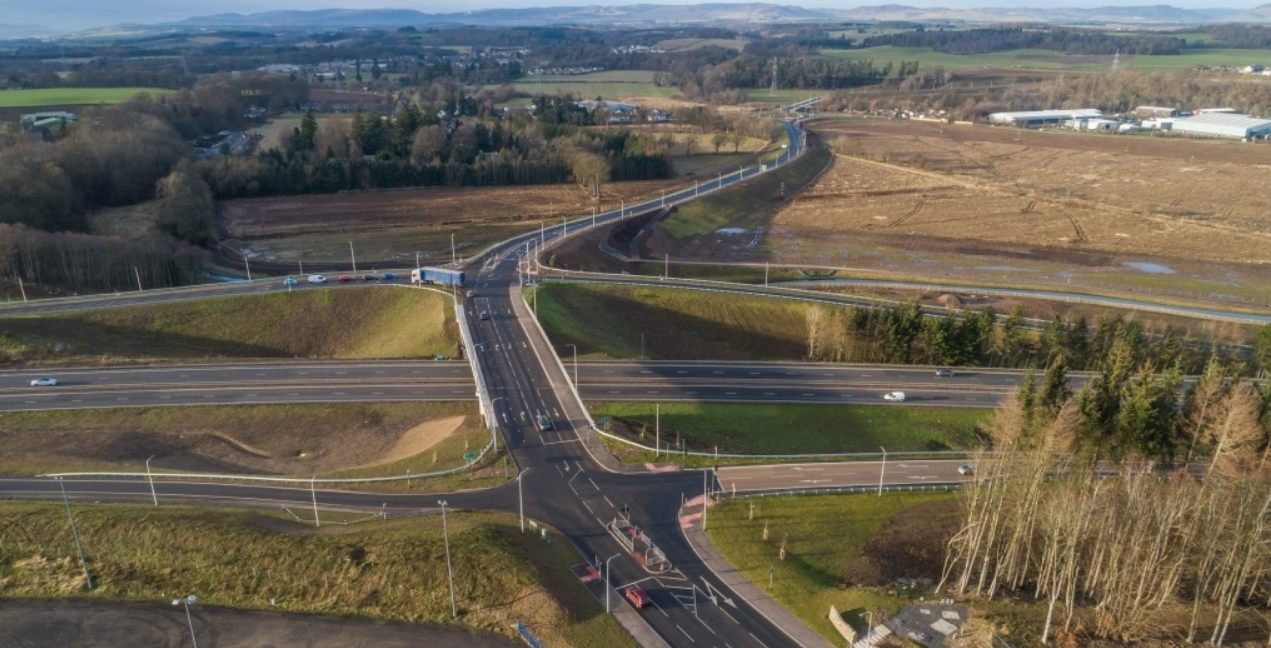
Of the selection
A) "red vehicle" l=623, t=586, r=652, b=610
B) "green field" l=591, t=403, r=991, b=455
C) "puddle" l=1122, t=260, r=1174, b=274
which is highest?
"red vehicle" l=623, t=586, r=652, b=610

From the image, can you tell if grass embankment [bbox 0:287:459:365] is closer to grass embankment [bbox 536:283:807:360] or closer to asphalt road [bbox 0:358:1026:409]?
asphalt road [bbox 0:358:1026:409]

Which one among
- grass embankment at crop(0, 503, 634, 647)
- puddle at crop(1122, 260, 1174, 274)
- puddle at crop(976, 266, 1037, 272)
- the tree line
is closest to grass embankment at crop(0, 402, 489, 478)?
grass embankment at crop(0, 503, 634, 647)

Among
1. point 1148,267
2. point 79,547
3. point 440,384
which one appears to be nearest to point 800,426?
point 440,384

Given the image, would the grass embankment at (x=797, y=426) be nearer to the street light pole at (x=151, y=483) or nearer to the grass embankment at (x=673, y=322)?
the grass embankment at (x=673, y=322)

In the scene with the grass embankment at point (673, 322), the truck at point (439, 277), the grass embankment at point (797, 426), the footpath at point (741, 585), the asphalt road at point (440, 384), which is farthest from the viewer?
the truck at point (439, 277)

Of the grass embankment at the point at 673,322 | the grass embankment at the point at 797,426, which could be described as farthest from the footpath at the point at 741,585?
the grass embankment at the point at 673,322

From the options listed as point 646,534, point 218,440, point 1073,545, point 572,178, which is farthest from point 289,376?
point 572,178
